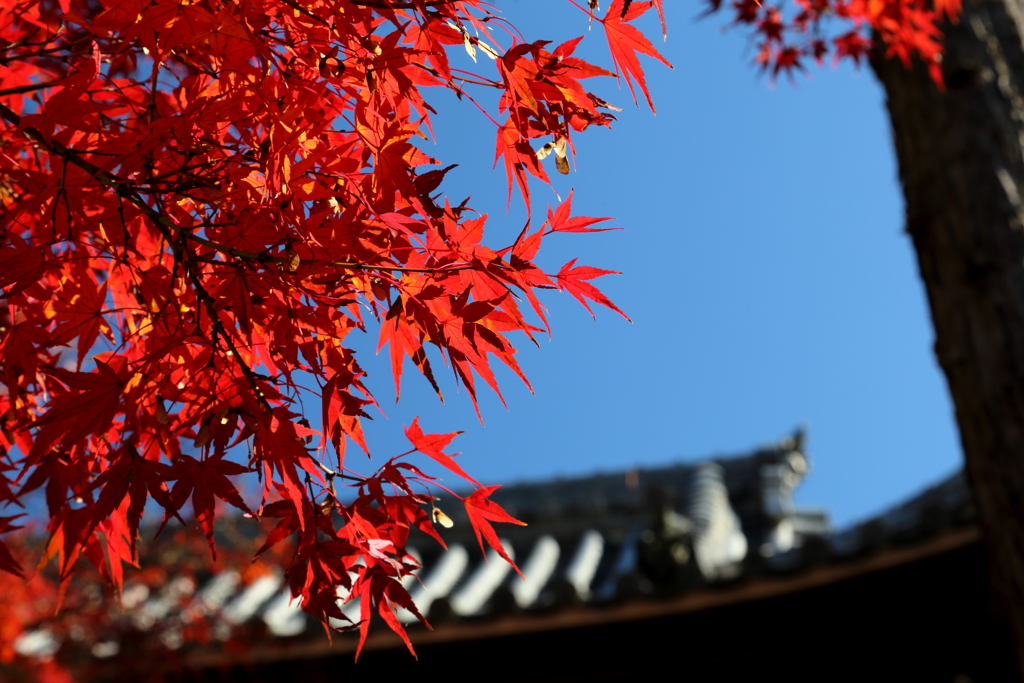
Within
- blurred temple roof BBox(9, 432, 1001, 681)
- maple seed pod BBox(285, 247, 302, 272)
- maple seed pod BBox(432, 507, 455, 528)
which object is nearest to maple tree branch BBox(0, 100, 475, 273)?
maple seed pod BBox(285, 247, 302, 272)

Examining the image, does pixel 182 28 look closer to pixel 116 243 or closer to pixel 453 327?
pixel 116 243

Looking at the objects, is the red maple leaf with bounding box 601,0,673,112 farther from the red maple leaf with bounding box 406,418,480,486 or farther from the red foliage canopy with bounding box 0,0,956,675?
the red maple leaf with bounding box 406,418,480,486

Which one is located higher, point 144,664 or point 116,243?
point 116,243

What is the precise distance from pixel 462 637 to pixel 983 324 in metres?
3.05

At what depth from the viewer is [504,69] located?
144 cm

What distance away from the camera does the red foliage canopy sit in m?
1.32

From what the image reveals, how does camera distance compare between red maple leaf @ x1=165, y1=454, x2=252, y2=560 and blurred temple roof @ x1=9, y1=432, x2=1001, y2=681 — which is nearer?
red maple leaf @ x1=165, y1=454, x2=252, y2=560

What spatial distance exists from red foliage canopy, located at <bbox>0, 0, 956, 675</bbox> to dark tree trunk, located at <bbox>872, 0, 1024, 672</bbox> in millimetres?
1992

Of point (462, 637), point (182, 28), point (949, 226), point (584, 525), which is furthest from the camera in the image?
point (584, 525)

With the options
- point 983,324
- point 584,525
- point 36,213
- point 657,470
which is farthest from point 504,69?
point 657,470

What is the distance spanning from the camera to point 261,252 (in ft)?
4.33

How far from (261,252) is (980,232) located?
8.82 ft

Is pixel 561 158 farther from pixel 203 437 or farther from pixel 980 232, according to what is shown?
pixel 980 232

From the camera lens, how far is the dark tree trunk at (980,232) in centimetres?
274
